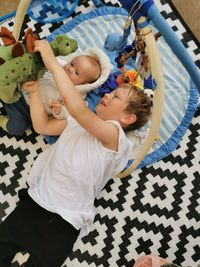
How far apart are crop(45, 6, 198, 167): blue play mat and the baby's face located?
0.11 metres

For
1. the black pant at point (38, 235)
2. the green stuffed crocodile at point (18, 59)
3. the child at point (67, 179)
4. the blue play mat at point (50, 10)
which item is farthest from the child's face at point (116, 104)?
the blue play mat at point (50, 10)

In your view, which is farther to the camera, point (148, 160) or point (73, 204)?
point (148, 160)

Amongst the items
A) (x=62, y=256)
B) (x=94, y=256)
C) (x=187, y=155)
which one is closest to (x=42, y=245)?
(x=62, y=256)

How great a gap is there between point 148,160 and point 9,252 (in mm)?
521

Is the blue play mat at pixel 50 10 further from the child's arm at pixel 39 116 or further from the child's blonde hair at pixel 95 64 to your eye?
the child's arm at pixel 39 116

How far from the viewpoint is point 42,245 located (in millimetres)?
1167

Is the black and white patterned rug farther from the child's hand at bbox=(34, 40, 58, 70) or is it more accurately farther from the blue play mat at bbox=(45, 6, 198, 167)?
the child's hand at bbox=(34, 40, 58, 70)

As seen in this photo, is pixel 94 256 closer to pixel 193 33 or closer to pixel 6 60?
pixel 6 60

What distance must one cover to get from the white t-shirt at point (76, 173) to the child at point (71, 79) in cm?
13

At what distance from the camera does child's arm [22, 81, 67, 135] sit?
1.11m

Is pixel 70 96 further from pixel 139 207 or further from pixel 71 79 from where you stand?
pixel 139 207

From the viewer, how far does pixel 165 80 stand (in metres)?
1.47

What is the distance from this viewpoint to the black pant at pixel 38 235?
1.17 metres

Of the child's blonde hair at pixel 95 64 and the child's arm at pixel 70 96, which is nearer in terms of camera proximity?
the child's arm at pixel 70 96
